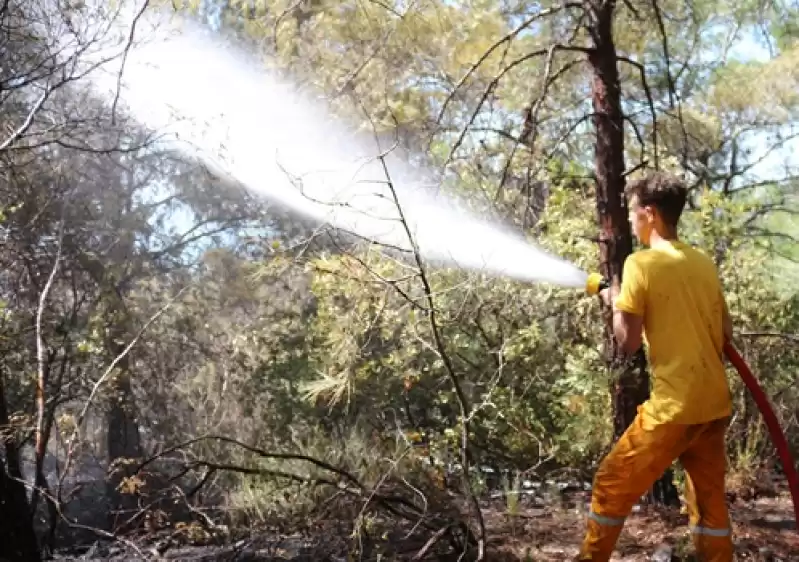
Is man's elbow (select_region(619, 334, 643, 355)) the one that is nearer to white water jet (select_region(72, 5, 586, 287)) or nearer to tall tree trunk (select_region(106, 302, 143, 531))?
white water jet (select_region(72, 5, 586, 287))

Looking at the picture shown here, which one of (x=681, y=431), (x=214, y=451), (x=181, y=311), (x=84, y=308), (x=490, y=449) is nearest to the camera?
(x=681, y=431)

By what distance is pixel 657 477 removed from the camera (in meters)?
2.78

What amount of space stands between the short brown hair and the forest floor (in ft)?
5.21

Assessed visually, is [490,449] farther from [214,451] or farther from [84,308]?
[84,308]

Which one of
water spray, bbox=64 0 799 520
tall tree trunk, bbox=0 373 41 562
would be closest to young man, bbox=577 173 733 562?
water spray, bbox=64 0 799 520

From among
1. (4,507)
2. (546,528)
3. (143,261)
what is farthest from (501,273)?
(143,261)

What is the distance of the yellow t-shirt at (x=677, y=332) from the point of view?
272 centimetres

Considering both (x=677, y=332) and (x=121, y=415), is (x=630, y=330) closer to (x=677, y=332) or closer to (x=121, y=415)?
(x=677, y=332)

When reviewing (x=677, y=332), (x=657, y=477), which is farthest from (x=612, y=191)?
(x=657, y=477)

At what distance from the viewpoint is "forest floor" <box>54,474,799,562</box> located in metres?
3.46

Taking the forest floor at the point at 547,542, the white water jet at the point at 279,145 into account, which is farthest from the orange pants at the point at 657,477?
the white water jet at the point at 279,145

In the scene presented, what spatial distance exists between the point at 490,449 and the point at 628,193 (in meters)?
3.40

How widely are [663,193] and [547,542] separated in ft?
6.41

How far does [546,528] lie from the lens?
4.08 m
